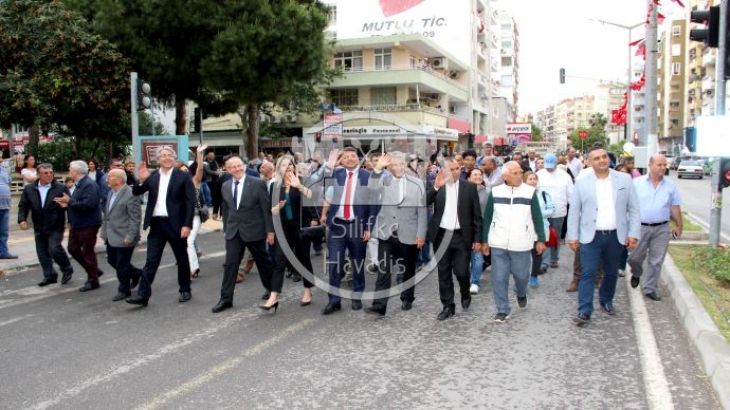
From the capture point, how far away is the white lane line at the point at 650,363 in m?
4.32

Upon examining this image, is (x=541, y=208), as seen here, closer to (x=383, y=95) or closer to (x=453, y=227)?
(x=453, y=227)

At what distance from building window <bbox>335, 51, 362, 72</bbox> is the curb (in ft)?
121

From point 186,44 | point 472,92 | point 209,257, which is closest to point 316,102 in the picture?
point 186,44

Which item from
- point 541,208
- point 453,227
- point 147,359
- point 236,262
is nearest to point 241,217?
point 236,262

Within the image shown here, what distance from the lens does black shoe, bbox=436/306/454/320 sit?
21.8 ft

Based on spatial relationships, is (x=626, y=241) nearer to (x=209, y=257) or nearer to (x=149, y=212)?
(x=149, y=212)

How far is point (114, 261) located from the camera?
812cm

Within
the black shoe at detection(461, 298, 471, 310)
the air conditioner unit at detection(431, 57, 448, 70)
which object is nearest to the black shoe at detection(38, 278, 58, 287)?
the black shoe at detection(461, 298, 471, 310)

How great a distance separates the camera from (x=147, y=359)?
531 centimetres

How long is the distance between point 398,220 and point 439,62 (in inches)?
1712

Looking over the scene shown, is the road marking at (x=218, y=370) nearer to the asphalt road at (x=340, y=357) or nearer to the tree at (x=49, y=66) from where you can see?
the asphalt road at (x=340, y=357)


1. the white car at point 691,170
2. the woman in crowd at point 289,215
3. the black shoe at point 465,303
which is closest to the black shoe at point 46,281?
the woman in crowd at point 289,215

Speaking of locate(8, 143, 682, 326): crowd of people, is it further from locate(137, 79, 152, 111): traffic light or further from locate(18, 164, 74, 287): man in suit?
locate(137, 79, 152, 111): traffic light

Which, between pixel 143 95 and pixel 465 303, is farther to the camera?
pixel 143 95
